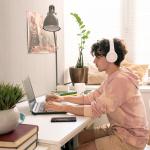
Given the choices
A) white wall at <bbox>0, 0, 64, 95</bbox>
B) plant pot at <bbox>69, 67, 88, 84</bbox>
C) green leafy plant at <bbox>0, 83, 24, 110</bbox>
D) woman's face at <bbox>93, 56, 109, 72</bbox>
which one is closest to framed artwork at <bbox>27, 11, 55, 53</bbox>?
white wall at <bbox>0, 0, 64, 95</bbox>

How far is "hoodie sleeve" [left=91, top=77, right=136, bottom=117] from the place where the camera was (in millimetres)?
1652

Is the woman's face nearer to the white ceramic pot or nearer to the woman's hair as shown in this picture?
the woman's hair

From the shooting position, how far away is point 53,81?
2822 mm

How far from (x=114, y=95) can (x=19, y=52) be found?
89cm

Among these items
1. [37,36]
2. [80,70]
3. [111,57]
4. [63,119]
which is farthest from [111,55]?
[80,70]

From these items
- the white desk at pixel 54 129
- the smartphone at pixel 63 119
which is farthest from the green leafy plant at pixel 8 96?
the smartphone at pixel 63 119

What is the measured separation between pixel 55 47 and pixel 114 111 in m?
1.28

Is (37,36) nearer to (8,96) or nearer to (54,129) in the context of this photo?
(54,129)

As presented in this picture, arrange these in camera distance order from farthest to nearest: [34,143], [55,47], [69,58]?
[69,58] < [55,47] < [34,143]

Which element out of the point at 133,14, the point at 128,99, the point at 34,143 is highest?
the point at 133,14

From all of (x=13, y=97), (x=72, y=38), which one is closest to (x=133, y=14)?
(x=72, y=38)

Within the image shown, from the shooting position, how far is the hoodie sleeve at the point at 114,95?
1.65 meters

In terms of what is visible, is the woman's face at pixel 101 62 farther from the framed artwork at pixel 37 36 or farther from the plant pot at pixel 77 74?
the plant pot at pixel 77 74

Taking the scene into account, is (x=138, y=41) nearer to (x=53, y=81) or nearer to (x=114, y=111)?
(x=53, y=81)
